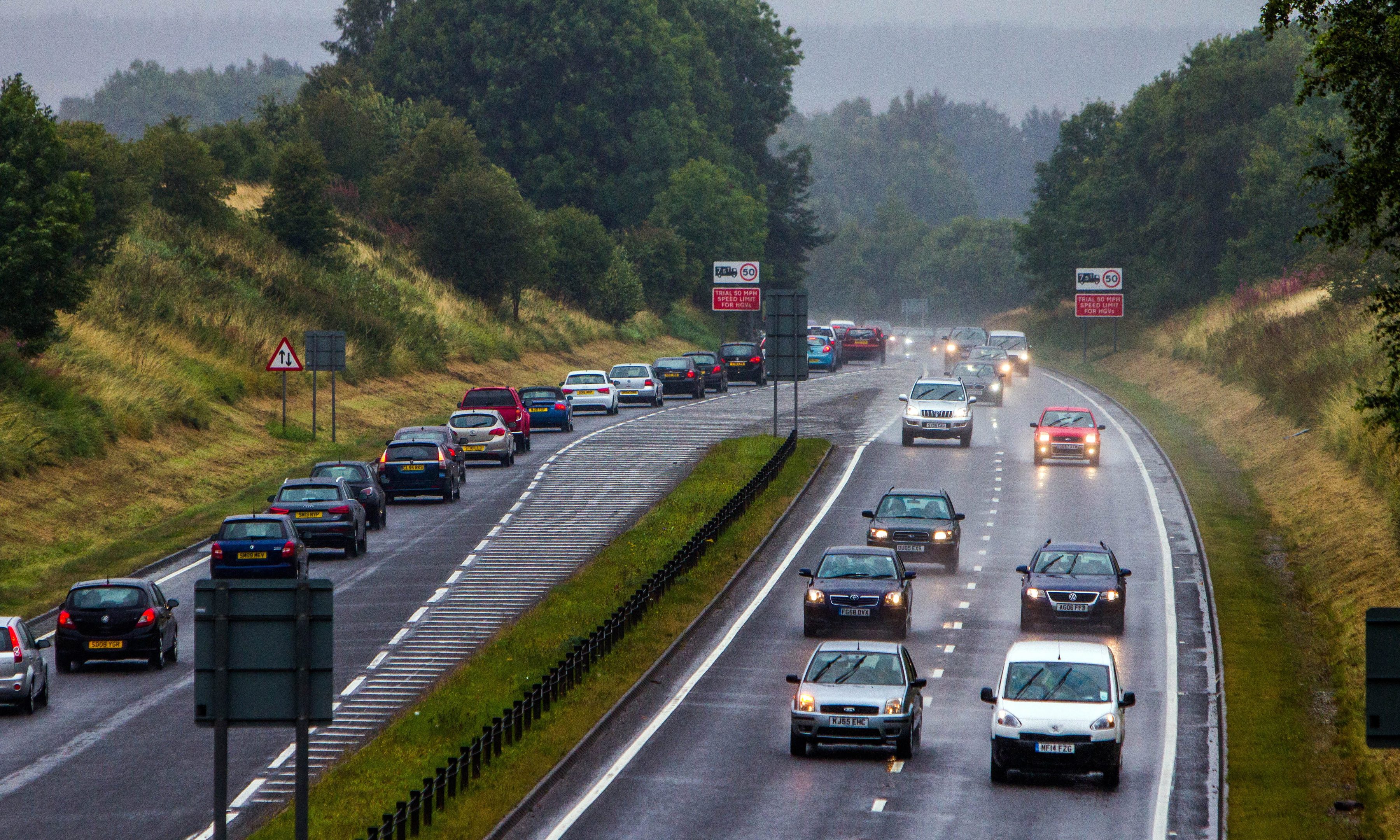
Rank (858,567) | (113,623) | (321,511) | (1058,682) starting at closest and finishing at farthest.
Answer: (1058,682)
(113,623)
(858,567)
(321,511)

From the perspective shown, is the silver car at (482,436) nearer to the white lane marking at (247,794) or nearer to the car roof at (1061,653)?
the white lane marking at (247,794)

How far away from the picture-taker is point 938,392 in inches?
2028

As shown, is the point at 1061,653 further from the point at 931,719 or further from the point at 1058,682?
the point at 931,719

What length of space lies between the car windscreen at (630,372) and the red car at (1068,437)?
20207 mm

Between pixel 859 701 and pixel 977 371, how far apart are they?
4593 centimetres

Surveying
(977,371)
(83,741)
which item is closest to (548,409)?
(977,371)

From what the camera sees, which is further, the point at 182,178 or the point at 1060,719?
the point at 182,178

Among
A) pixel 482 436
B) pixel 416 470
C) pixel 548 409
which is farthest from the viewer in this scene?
pixel 548 409

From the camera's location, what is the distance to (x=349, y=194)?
8631 cm

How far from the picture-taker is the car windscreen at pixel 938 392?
51.3 meters

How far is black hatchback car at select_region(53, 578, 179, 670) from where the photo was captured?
81.8 ft

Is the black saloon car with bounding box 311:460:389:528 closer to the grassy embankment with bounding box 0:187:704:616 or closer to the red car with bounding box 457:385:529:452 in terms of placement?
the grassy embankment with bounding box 0:187:704:616

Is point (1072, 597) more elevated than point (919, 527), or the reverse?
point (919, 527)

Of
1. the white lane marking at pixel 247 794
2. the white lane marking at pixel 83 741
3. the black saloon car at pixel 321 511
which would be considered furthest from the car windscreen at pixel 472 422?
the white lane marking at pixel 247 794
